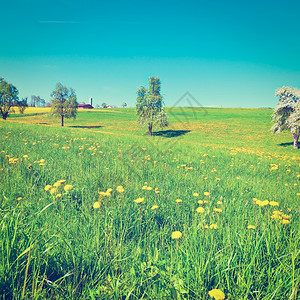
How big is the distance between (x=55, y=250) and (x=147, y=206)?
1337 mm

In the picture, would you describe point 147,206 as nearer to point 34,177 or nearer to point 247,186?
point 34,177

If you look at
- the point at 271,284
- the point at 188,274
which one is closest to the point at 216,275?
the point at 188,274

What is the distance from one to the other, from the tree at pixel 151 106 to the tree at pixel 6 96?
42.9 m

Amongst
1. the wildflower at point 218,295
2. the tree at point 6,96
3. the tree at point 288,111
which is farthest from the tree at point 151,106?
the tree at point 6,96

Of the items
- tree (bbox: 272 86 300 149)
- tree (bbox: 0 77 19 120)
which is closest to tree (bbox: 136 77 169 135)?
tree (bbox: 272 86 300 149)

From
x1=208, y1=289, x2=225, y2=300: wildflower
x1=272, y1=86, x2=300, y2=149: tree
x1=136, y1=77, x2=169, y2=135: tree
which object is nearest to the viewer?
x1=208, y1=289, x2=225, y2=300: wildflower

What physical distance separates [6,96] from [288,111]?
6756 cm

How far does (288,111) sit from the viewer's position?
24.1 metres

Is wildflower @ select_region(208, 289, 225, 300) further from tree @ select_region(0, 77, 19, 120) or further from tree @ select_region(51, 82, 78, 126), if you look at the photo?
tree @ select_region(0, 77, 19, 120)

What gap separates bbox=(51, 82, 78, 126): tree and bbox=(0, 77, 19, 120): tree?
1495 cm

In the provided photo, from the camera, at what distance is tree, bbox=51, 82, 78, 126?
48.1 metres

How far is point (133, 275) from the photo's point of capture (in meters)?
1.48

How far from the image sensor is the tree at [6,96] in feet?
168

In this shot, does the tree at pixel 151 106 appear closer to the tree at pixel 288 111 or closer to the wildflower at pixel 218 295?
the tree at pixel 288 111
